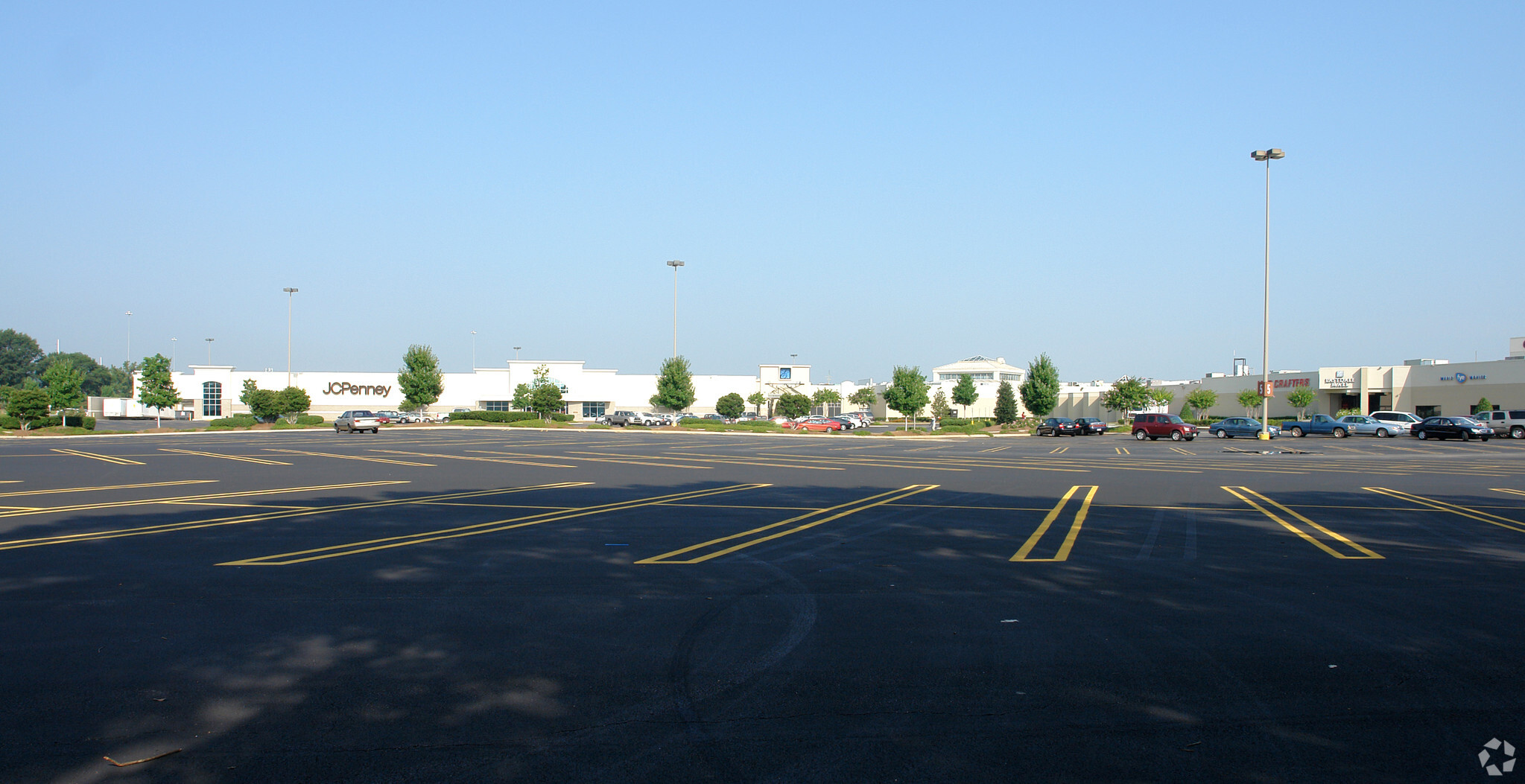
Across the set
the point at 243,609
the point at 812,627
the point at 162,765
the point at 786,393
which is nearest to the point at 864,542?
the point at 812,627

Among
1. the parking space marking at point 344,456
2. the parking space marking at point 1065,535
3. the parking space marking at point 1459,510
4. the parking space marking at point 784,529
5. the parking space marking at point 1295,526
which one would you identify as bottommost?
the parking space marking at point 344,456

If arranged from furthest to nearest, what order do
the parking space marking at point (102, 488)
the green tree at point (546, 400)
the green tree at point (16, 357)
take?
the green tree at point (16, 357), the green tree at point (546, 400), the parking space marking at point (102, 488)

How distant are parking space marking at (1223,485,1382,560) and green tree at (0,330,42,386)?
181352mm

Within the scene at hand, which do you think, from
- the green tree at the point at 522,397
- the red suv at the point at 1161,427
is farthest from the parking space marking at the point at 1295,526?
the green tree at the point at 522,397

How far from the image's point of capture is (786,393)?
90312 millimetres

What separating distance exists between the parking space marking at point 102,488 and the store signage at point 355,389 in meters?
82.5

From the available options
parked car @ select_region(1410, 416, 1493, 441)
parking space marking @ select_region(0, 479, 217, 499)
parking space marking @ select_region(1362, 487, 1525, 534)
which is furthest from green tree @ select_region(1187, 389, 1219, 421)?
parking space marking @ select_region(0, 479, 217, 499)

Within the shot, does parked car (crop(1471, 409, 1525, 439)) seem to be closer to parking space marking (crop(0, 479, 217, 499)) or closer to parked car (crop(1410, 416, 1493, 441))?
parked car (crop(1410, 416, 1493, 441))

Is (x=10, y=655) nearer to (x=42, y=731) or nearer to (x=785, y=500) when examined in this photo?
(x=42, y=731)

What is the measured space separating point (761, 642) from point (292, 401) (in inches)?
2982

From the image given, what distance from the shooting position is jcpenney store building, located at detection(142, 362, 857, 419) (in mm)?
95625

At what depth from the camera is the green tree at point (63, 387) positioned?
61406 mm

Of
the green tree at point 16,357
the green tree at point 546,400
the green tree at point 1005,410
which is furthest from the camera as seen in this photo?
the green tree at point 16,357

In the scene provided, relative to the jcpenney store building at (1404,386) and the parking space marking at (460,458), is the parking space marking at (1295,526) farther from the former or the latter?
the jcpenney store building at (1404,386)
